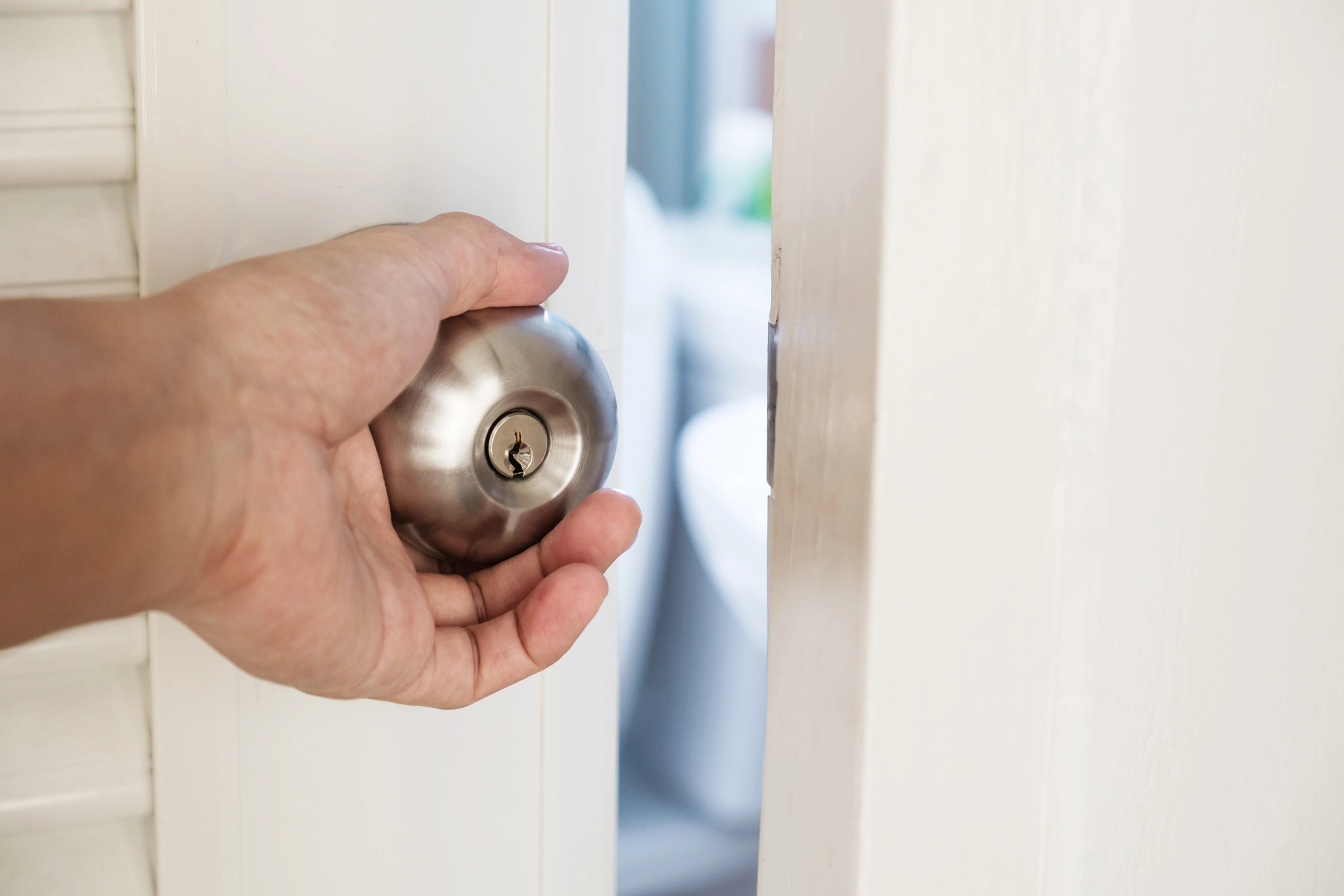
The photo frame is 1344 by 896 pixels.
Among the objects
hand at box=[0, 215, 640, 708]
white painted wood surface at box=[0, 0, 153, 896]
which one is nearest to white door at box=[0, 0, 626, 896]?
white painted wood surface at box=[0, 0, 153, 896]

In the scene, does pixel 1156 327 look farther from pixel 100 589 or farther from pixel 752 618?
pixel 752 618

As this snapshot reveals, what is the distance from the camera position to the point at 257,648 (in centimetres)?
40

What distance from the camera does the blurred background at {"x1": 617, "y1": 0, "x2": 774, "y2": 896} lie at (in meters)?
1.52

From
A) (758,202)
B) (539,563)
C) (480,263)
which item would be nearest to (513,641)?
(539,563)

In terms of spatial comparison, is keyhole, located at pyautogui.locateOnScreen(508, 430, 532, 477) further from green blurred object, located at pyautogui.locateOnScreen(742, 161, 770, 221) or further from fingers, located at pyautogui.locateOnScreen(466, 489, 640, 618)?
green blurred object, located at pyautogui.locateOnScreen(742, 161, 770, 221)

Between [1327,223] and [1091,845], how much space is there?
0.83 feet

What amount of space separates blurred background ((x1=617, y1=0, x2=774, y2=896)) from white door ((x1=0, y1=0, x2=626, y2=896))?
35.0 inches

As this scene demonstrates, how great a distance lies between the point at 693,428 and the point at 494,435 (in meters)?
1.10

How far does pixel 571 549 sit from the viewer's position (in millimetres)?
504

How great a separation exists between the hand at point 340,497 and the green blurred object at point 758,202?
3.87 ft

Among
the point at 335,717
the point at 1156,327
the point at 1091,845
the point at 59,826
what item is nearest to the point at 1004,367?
the point at 1156,327

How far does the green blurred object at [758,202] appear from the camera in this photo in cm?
163

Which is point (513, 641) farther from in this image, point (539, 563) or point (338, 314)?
point (338, 314)

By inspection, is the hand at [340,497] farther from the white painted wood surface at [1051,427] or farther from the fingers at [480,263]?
the white painted wood surface at [1051,427]
